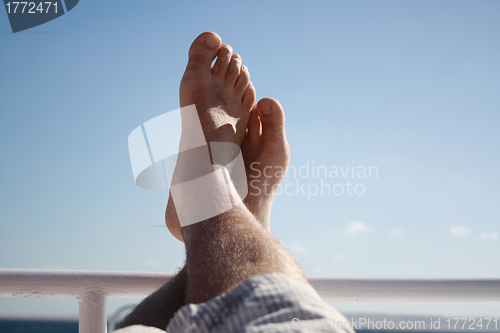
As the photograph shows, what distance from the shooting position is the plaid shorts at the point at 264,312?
360 mm

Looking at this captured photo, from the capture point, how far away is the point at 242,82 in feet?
4.76

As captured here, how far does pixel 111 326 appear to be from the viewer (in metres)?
0.75

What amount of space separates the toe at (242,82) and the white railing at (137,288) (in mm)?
873

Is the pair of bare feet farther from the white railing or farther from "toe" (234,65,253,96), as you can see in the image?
the white railing

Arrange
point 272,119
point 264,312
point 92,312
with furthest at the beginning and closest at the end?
point 272,119 → point 92,312 → point 264,312

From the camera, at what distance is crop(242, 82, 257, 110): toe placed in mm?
1449

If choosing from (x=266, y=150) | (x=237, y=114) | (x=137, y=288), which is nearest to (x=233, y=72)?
(x=237, y=114)

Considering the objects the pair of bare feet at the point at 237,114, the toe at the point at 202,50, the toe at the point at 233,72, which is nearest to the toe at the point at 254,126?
the pair of bare feet at the point at 237,114

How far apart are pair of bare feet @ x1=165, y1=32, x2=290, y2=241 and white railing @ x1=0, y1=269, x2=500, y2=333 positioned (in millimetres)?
496

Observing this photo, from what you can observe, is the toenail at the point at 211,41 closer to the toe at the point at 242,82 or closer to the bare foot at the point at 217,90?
the bare foot at the point at 217,90

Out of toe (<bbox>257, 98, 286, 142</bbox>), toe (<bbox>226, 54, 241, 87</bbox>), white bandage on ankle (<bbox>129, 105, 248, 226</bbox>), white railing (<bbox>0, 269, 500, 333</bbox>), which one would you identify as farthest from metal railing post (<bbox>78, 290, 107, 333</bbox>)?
toe (<bbox>226, 54, 241, 87</bbox>)

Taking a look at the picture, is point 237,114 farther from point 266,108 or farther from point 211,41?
point 211,41

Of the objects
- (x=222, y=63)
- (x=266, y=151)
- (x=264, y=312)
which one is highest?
(x=222, y=63)

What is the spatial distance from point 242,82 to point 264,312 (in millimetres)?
1184
